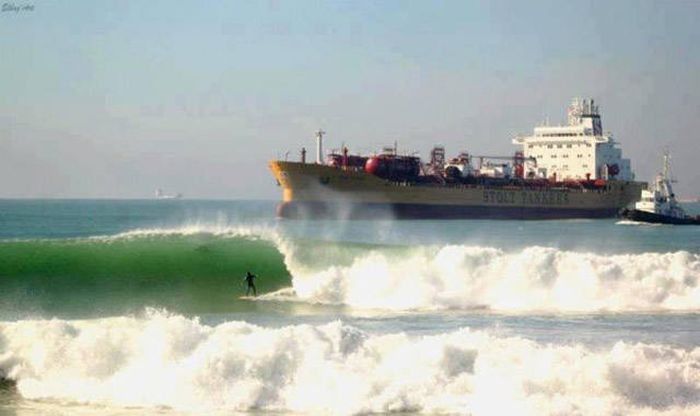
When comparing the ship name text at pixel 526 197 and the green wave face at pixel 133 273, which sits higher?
→ the ship name text at pixel 526 197

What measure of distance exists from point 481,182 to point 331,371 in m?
75.8

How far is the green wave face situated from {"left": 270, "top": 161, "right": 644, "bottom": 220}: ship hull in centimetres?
5013

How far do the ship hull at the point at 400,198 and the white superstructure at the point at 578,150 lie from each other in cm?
624

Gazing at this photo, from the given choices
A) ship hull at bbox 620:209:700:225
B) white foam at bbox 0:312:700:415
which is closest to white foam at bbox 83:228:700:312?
white foam at bbox 0:312:700:415

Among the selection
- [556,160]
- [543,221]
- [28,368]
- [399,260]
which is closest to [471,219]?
[543,221]

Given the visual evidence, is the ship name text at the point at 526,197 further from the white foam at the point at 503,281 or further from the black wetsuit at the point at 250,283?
the black wetsuit at the point at 250,283

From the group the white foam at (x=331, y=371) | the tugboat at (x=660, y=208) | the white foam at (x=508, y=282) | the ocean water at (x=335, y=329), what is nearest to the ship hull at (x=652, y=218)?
the tugboat at (x=660, y=208)

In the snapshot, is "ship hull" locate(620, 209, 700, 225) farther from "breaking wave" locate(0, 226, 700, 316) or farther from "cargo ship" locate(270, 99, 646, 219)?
"breaking wave" locate(0, 226, 700, 316)

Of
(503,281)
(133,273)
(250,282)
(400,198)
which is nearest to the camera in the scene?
(250,282)

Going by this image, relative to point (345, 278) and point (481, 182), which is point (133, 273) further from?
point (481, 182)

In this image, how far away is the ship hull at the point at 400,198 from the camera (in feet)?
269

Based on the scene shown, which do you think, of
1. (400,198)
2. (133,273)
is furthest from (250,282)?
(400,198)

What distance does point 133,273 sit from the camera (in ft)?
84.7

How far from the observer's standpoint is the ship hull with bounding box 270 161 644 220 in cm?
8194
